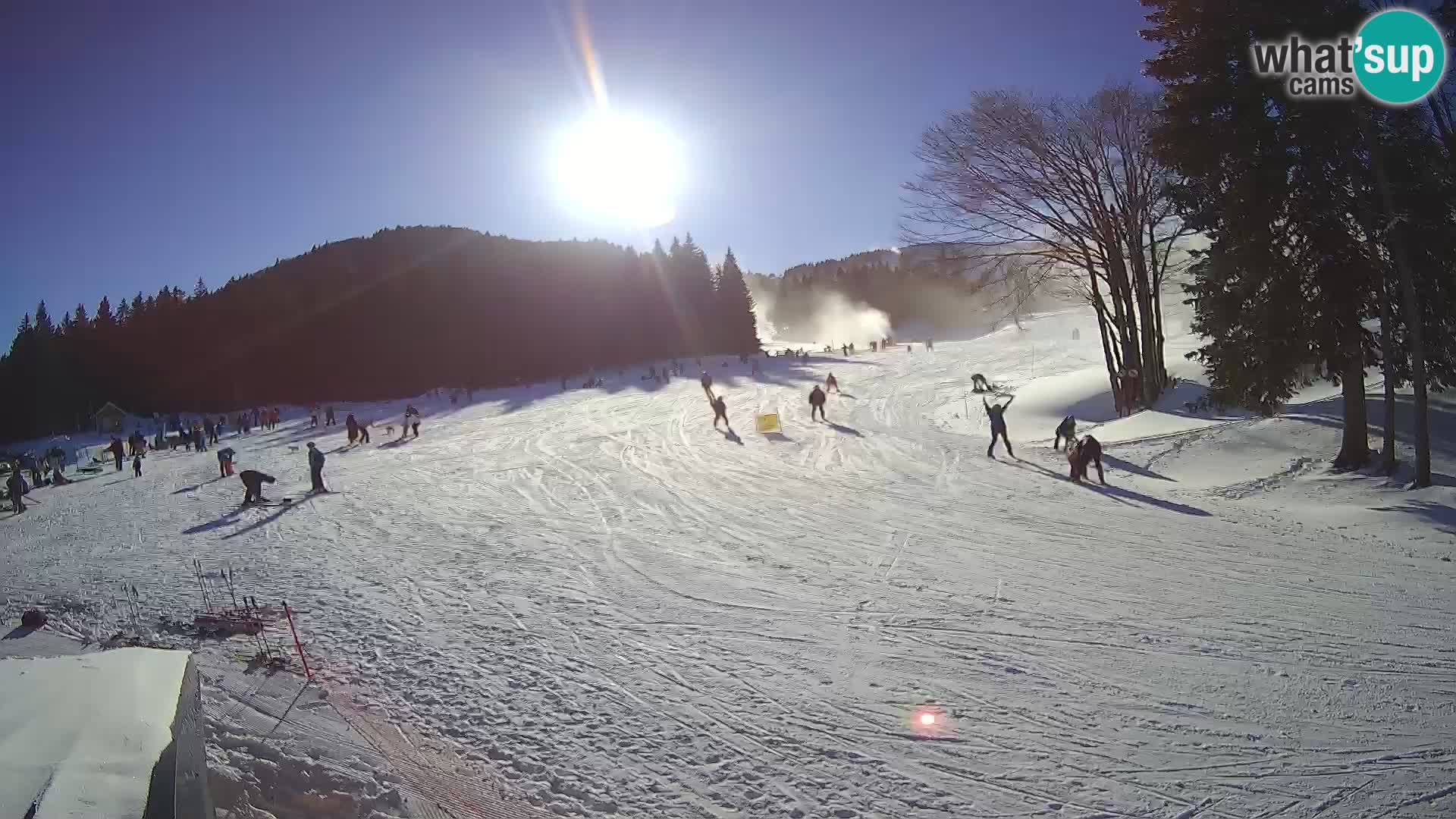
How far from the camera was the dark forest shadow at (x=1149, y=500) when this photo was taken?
1105cm

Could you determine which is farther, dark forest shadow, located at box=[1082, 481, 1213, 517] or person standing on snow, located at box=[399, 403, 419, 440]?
person standing on snow, located at box=[399, 403, 419, 440]

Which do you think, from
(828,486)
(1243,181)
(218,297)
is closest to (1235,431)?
(1243,181)

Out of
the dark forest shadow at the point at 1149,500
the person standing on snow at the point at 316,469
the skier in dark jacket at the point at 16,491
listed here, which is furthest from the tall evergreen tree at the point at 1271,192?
the skier in dark jacket at the point at 16,491

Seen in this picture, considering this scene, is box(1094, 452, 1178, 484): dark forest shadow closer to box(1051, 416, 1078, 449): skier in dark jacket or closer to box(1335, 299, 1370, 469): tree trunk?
box(1051, 416, 1078, 449): skier in dark jacket

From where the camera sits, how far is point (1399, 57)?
10.3 meters

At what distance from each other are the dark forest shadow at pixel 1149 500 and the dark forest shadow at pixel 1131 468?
134cm

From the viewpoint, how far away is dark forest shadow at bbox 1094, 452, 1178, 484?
13820 mm

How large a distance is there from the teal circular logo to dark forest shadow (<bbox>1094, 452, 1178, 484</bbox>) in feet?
23.0

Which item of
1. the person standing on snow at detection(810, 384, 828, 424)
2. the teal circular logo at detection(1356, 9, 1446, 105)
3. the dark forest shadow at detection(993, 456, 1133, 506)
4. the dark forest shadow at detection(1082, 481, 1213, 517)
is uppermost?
the teal circular logo at detection(1356, 9, 1446, 105)

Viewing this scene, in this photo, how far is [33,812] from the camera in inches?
102

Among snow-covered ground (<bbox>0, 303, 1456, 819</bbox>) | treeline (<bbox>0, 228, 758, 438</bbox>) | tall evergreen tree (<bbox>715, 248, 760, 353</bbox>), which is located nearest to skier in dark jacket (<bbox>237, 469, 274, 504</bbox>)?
snow-covered ground (<bbox>0, 303, 1456, 819</bbox>)

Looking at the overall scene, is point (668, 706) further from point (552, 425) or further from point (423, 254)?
point (423, 254)

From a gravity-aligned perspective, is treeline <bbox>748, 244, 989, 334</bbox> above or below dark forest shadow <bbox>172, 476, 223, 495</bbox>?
above

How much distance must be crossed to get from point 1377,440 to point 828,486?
1001 centimetres
